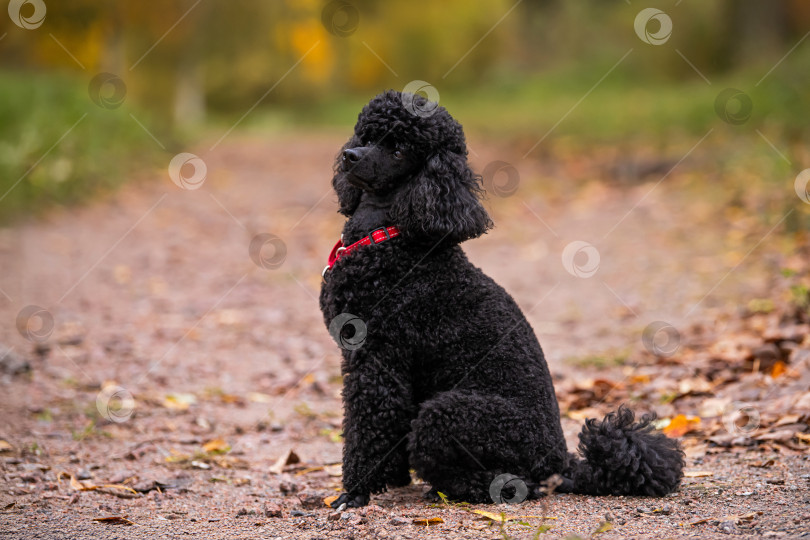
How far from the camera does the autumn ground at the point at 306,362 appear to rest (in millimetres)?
3090

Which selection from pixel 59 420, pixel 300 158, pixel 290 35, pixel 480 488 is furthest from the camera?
pixel 290 35

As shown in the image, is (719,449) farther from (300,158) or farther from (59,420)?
(300,158)

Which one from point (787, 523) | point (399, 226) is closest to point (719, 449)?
point (787, 523)

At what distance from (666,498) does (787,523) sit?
54 centimetres

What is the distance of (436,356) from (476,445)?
1.30ft

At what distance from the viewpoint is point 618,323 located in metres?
6.51
